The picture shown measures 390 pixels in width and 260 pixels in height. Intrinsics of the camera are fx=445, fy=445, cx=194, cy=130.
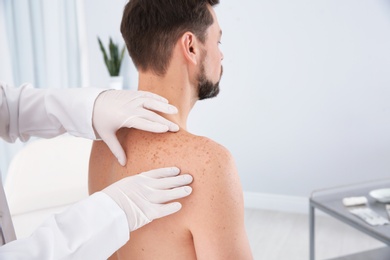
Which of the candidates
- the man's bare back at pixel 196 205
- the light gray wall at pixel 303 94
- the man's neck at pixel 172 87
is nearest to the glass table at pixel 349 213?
the light gray wall at pixel 303 94

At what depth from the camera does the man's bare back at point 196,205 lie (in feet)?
3.48

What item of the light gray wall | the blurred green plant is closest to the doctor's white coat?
the light gray wall

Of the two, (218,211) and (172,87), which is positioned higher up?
(172,87)

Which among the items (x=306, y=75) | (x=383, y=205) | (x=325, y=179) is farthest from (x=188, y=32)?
(x=325, y=179)

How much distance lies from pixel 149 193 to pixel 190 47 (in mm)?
406

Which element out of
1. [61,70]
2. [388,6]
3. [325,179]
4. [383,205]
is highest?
[388,6]

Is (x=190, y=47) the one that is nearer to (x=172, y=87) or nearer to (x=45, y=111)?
(x=172, y=87)

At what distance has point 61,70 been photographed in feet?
11.1

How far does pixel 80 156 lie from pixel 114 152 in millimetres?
1040

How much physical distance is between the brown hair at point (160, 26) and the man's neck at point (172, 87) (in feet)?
0.07

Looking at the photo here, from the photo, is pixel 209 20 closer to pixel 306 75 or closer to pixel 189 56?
pixel 189 56

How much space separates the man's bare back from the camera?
1.06 m

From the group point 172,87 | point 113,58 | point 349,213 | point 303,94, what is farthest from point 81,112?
point 113,58

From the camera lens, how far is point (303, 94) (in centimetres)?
330
